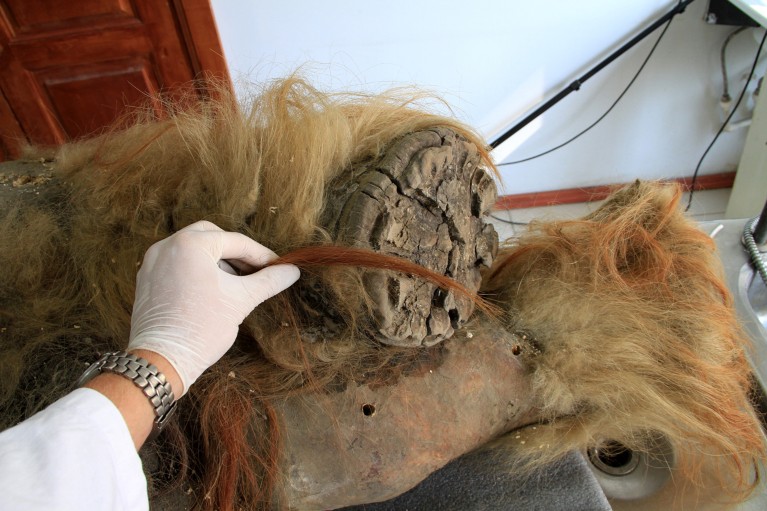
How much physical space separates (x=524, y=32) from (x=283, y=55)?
80 cm

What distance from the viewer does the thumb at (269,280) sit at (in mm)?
644

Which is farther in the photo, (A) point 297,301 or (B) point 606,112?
(B) point 606,112

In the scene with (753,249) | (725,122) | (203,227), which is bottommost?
(725,122)

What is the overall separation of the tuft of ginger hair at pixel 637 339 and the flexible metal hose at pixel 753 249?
25 cm

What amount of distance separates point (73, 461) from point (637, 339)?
27.0 inches

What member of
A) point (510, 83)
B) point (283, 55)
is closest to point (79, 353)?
point (283, 55)

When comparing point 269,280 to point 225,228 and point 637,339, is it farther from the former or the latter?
point 637,339

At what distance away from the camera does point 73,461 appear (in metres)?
0.49

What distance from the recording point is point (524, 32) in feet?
5.84

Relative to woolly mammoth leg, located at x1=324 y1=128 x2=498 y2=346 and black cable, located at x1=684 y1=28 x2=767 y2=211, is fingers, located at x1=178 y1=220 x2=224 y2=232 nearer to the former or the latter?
woolly mammoth leg, located at x1=324 y1=128 x2=498 y2=346

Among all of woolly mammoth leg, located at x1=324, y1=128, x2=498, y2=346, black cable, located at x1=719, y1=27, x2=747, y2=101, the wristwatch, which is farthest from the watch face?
black cable, located at x1=719, y1=27, x2=747, y2=101

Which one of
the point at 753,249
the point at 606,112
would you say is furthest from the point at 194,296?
the point at 606,112

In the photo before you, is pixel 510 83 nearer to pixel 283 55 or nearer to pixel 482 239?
pixel 283 55

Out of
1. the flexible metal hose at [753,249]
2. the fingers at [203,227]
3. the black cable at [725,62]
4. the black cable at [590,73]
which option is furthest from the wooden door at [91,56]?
the black cable at [725,62]
